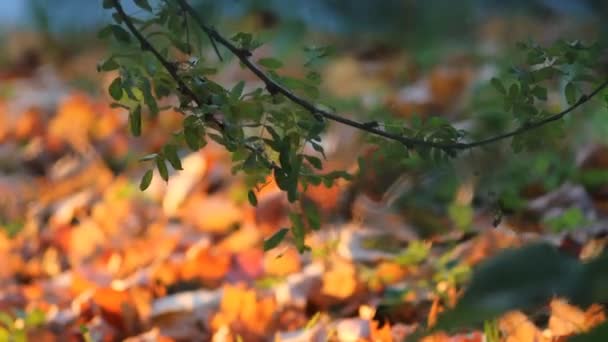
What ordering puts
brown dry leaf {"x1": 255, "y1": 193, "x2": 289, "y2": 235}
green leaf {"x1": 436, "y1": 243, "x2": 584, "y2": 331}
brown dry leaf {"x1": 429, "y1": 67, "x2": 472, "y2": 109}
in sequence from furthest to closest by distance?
brown dry leaf {"x1": 429, "y1": 67, "x2": 472, "y2": 109}
brown dry leaf {"x1": 255, "y1": 193, "x2": 289, "y2": 235}
green leaf {"x1": 436, "y1": 243, "x2": 584, "y2": 331}

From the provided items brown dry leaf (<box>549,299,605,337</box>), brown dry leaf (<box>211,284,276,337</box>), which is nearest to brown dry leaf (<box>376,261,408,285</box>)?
brown dry leaf (<box>211,284,276,337</box>)

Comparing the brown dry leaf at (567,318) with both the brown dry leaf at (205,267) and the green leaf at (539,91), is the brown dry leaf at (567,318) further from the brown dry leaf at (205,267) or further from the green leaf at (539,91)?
the brown dry leaf at (205,267)

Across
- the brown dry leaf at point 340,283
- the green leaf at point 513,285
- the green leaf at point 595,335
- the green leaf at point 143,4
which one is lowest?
the brown dry leaf at point 340,283

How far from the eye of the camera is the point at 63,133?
3102 millimetres

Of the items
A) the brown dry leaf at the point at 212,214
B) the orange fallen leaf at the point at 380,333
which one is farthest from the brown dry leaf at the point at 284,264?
the orange fallen leaf at the point at 380,333

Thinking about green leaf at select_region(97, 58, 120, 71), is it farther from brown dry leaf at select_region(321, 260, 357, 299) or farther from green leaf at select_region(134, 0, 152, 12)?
brown dry leaf at select_region(321, 260, 357, 299)

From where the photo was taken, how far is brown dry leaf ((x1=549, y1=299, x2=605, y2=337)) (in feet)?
3.95

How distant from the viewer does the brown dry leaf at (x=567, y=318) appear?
120 centimetres

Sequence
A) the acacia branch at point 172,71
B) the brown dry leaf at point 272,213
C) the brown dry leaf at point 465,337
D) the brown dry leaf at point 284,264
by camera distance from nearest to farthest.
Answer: the acacia branch at point 172,71 < the brown dry leaf at point 465,337 < the brown dry leaf at point 284,264 < the brown dry leaf at point 272,213

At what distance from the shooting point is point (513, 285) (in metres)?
0.69

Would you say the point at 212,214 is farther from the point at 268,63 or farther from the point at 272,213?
the point at 268,63

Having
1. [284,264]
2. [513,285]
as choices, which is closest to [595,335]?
[513,285]

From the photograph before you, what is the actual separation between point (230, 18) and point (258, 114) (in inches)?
124

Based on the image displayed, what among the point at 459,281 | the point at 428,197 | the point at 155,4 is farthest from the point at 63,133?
the point at 155,4
